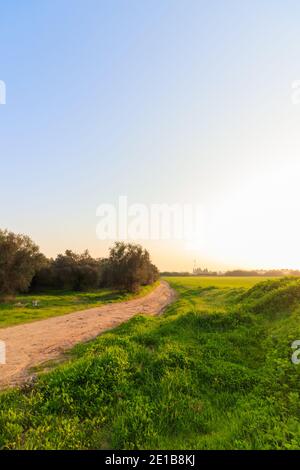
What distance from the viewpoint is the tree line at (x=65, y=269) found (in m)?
37.8

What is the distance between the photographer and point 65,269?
57531 millimetres

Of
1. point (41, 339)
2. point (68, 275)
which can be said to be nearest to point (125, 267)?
point (68, 275)

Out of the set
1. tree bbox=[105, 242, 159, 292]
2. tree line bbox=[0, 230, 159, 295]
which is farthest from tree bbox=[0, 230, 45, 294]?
tree bbox=[105, 242, 159, 292]

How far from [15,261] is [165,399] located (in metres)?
34.7

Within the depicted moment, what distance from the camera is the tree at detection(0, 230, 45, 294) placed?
36.9 metres

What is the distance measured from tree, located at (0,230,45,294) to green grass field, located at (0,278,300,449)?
27.0 m

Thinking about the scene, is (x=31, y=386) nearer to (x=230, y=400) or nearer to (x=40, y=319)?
(x=230, y=400)

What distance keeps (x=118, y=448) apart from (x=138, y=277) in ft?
149

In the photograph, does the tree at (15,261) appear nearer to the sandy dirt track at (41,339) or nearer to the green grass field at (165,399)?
the sandy dirt track at (41,339)

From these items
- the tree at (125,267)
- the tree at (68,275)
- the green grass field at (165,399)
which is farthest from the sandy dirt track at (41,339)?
the tree at (68,275)

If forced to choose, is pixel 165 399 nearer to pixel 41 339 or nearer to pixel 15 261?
pixel 41 339

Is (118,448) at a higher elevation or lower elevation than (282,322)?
lower
